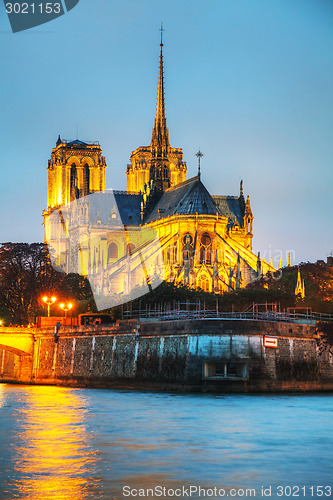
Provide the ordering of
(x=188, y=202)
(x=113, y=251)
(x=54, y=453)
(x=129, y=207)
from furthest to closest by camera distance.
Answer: (x=129, y=207) → (x=113, y=251) → (x=188, y=202) → (x=54, y=453)

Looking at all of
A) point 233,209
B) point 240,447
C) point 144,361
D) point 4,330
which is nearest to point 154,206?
point 233,209

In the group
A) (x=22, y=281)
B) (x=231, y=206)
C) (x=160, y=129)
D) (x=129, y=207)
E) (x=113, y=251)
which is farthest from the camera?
(x=231, y=206)

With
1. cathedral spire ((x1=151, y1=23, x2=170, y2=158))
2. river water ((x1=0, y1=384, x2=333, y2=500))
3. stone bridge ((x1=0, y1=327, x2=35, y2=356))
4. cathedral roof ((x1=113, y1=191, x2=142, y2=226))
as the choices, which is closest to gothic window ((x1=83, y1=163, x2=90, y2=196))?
cathedral roof ((x1=113, y1=191, x2=142, y2=226))

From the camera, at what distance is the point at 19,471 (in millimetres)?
25609

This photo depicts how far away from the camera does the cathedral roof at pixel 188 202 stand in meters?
107

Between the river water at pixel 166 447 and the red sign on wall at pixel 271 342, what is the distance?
320 cm

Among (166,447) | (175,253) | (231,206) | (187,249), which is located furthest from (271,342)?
(231,206)

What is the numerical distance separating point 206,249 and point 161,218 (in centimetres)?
985

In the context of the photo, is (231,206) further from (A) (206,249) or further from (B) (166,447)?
(B) (166,447)

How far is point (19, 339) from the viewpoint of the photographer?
65.2m

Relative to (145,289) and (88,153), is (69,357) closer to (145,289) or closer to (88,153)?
(145,289)

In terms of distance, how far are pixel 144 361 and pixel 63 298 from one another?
106 ft

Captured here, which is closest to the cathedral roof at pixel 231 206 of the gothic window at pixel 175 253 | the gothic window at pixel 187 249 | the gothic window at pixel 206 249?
Answer: the gothic window at pixel 206 249

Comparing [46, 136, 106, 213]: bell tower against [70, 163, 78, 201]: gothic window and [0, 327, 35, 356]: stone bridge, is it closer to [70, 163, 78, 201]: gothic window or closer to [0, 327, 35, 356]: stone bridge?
[70, 163, 78, 201]: gothic window
